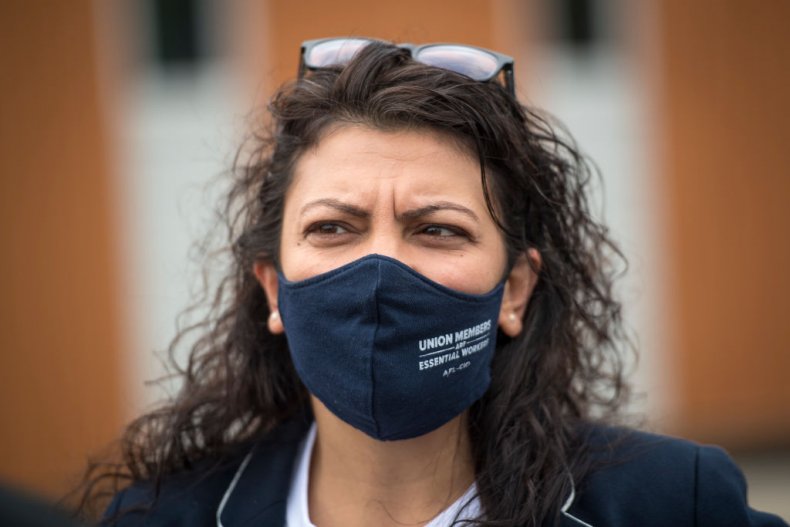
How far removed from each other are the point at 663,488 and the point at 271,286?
1.22 metres

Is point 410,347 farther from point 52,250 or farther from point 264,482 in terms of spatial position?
point 52,250

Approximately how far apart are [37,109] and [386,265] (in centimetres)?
695

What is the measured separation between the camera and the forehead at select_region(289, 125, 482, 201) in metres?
2.31

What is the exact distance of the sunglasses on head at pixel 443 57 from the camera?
2.48 metres

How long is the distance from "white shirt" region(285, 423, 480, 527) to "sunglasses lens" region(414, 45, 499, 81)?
3.72 feet

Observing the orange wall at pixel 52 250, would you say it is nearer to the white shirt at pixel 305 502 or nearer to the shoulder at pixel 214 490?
the shoulder at pixel 214 490

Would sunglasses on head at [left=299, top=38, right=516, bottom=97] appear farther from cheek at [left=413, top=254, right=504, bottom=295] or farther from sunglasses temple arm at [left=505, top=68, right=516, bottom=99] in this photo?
cheek at [left=413, top=254, right=504, bottom=295]

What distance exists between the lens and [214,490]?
8.45 ft

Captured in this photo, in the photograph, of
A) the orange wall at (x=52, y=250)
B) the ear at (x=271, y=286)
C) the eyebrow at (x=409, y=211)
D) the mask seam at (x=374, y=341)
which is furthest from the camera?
the orange wall at (x=52, y=250)

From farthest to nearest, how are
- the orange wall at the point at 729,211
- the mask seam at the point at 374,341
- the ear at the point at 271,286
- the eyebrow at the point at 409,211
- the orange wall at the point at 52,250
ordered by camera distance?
the orange wall at the point at 729,211 < the orange wall at the point at 52,250 < the ear at the point at 271,286 < the eyebrow at the point at 409,211 < the mask seam at the point at 374,341

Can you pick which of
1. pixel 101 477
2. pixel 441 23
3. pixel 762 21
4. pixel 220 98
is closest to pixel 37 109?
pixel 220 98

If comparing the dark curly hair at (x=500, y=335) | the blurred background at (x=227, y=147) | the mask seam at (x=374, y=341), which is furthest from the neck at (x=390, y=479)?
the blurred background at (x=227, y=147)

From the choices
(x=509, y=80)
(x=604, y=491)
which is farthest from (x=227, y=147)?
(x=604, y=491)

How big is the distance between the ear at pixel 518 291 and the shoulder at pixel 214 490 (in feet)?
2.37
